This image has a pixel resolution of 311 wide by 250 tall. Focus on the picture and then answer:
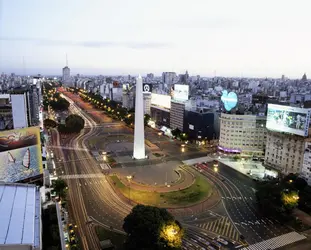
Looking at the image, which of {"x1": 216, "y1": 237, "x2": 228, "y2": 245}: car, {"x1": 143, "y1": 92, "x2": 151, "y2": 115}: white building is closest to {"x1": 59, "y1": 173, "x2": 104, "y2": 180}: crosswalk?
{"x1": 216, "y1": 237, "x2": 228, "y2": 245}: car

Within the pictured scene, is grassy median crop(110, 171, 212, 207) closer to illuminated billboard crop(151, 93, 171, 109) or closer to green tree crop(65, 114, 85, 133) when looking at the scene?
green tree crop(65, 114, 85, 133)

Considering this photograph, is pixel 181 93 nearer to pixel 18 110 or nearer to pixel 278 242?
pixel 18 110

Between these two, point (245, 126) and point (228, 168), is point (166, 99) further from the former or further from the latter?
point (228, 168)

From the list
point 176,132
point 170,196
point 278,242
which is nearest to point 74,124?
point 176,132

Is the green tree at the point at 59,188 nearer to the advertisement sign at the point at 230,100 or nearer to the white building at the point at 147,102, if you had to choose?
the advertisement sign at the point at 230,100

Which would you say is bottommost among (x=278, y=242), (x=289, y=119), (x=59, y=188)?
(x=278, y=242)

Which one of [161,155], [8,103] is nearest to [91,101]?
[8,103]
